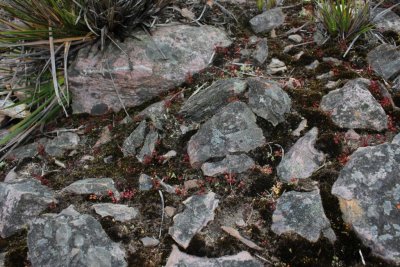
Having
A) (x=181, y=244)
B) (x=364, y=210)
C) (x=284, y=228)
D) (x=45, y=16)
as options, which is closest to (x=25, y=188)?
(x=181, y=244)

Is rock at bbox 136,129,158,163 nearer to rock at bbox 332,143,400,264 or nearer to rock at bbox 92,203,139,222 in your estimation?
rock at bbox 92,203,139,222

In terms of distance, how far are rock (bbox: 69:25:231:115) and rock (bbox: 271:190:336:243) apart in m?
1.78

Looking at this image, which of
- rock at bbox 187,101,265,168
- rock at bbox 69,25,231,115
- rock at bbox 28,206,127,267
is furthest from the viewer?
rock at bbox 69,25,231,115

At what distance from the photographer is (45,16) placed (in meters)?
4.07

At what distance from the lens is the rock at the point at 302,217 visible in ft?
9.17

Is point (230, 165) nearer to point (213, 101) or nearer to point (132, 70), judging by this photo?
point (213, 101)

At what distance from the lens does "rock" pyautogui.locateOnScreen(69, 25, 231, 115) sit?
13.6 ft

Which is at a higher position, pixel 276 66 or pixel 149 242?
pixel 276 66

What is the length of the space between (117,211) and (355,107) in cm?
217

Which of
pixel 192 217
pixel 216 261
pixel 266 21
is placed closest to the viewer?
pixel 216 261

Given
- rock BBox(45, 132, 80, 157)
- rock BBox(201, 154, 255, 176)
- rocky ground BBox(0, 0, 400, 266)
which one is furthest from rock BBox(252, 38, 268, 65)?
rock BBox(45, 132, 80, 157)

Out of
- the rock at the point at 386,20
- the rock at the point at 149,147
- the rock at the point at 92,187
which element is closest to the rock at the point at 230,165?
the rock at the point at 149,147

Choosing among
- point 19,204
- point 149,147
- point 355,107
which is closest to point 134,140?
point 149,147

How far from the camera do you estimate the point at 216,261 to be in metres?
2.73
